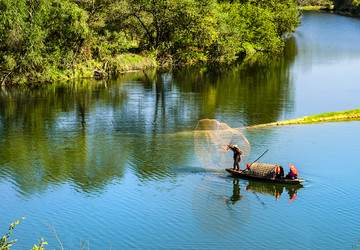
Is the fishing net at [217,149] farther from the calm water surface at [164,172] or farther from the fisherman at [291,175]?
the fisherman at [291,175]

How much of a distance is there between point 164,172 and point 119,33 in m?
50.2

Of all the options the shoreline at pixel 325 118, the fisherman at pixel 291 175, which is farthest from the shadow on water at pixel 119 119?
the fisherman at pixel 291 175

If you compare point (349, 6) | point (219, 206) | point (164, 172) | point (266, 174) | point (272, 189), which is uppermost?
point (349, 6)

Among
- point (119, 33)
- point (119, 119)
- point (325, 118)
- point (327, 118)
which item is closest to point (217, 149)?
point (119, 119)

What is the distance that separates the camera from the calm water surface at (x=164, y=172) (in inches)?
981

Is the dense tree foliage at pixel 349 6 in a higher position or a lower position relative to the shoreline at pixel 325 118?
higher

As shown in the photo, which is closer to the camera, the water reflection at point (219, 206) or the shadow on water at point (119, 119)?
the water reflection at point (219, 206)

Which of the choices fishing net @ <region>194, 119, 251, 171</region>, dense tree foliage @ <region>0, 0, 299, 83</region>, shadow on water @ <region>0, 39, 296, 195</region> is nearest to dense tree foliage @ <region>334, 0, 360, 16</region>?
dense tree foliage @ <region>0, 0, 299, 83</region>

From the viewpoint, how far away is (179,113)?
5144 centimetres

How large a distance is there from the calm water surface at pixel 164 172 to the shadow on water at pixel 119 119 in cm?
14

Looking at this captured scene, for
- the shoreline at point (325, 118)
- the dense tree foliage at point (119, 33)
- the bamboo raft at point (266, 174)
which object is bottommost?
the bamboo raft at point (266, 174)

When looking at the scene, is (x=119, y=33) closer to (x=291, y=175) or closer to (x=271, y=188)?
(x=271, y=188)

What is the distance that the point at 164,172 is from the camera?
109ft

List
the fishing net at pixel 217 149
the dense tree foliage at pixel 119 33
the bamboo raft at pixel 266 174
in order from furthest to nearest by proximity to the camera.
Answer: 1. the dense tree foliage at pixel 119 33
2. the fishing net at pixel 217 149
3. the bamboo raft at pixel 266 174
